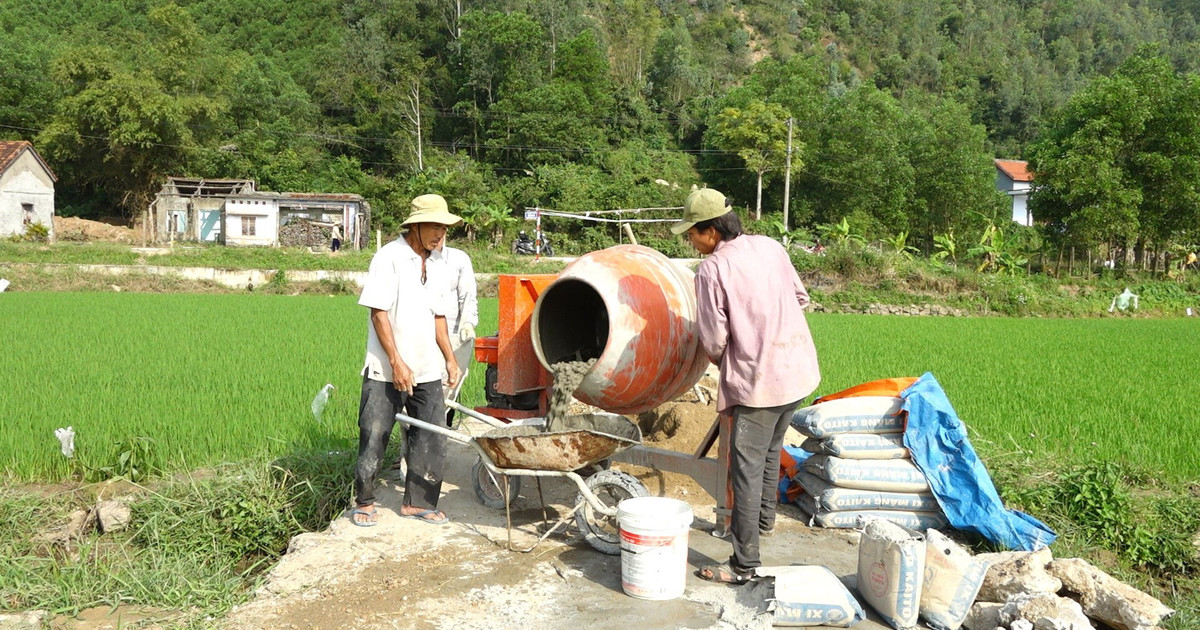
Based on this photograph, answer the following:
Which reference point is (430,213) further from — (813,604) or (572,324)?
(813,604)

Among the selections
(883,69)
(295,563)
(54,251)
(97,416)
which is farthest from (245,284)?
(883,69)

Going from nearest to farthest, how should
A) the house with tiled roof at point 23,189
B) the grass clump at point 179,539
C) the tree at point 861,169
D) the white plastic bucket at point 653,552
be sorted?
1. the white plastic bucket at point 653,552
2. the grass clump at point 179,539
3. the house with tiled roof at point 23,189
4. the tree at point 861,169

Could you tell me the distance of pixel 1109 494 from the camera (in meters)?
4.92

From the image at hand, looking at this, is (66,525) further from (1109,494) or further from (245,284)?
(245,284)

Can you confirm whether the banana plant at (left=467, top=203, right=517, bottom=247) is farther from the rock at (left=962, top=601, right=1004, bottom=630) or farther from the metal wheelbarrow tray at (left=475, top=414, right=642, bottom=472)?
the rock at (left=962, top=601, right=1004, bottom=630)

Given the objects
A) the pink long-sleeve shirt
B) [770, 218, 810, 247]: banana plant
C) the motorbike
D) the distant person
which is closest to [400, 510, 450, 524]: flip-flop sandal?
the pink long-sleeve shirt

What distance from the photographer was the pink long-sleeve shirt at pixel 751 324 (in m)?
3.96

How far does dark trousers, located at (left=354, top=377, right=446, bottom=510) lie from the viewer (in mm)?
4855

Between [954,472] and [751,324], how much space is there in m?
1.59

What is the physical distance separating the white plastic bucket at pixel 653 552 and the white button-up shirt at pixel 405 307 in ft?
5.29

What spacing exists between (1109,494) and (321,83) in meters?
52.8

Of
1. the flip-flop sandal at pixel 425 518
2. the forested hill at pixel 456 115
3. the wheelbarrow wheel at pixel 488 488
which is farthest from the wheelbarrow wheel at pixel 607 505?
the forested hill at pixel 456 115

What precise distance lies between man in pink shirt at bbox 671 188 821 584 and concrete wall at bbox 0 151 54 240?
37551 millimetres

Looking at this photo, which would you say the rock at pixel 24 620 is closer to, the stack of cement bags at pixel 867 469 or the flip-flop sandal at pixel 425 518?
the flip-flop sandal at pixel 425 518
